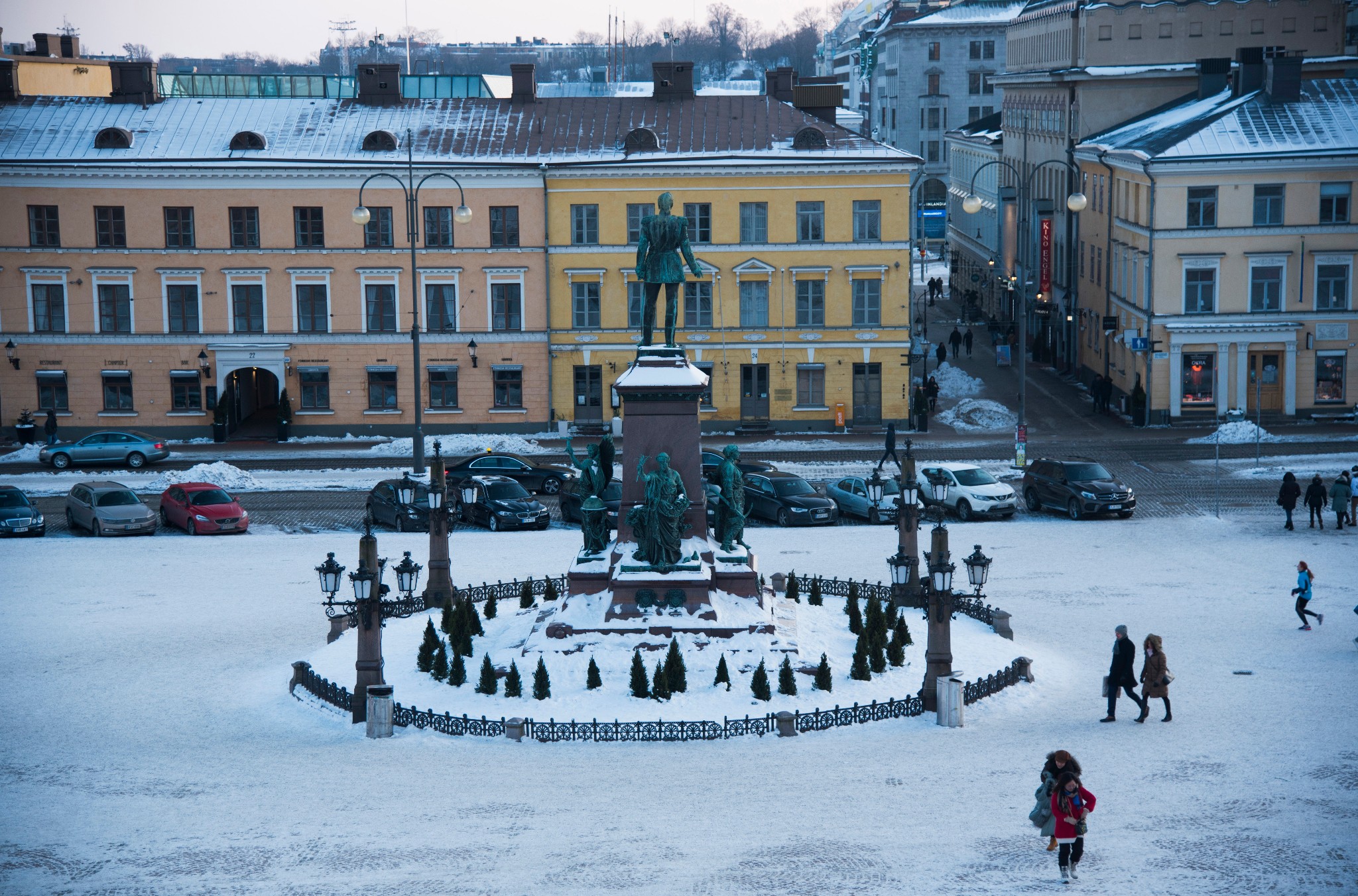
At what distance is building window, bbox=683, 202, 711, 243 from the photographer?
56188mm

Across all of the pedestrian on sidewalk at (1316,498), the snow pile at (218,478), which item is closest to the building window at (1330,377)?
the pedestrian on sidewalk at (1316,498)

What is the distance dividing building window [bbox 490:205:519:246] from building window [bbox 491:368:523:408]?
434 cm

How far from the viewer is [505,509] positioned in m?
41.4

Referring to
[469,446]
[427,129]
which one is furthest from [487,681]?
[427,129]

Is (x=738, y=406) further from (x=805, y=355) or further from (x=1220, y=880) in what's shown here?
(x=1220, y=880)

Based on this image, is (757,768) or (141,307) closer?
(757,768)

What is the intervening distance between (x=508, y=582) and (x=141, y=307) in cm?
2924

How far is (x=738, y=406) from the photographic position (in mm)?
57344

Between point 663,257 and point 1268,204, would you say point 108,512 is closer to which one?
point 663,257

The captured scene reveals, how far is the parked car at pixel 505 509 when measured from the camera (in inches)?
1626

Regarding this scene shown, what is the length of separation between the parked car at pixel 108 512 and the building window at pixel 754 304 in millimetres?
22194

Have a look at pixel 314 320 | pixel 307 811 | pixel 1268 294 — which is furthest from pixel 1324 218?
pixel 307 811

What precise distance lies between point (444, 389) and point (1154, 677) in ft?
121

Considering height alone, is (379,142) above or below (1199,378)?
above
